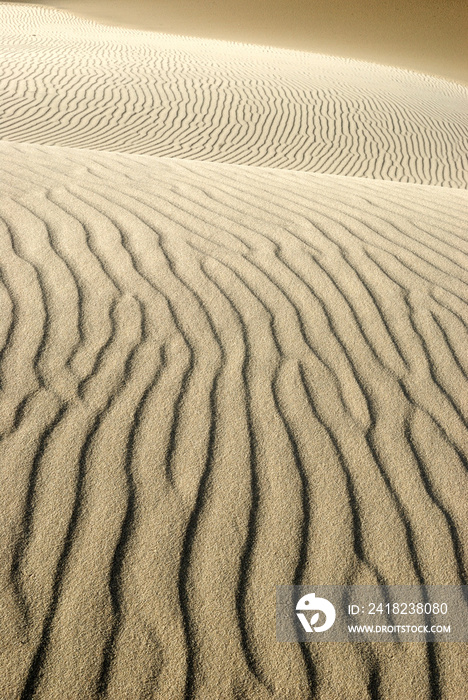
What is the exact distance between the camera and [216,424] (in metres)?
2.43

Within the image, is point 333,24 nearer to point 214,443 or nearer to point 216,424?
point 216,424

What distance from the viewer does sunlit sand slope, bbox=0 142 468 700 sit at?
1.75m

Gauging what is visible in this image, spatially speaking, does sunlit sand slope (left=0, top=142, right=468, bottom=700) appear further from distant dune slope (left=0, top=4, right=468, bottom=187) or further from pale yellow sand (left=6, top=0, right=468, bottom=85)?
pale yellow sand (left=6, top=0, right=468, bottom=85)

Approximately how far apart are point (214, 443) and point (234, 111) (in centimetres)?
1138

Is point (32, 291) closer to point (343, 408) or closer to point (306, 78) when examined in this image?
point (343, 408)

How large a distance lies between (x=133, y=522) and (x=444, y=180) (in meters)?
9.72

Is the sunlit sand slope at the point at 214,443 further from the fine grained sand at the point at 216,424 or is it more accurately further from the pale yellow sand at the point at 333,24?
the pale yellow sand at the point at 333,24

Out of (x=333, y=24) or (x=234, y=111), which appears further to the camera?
(x=333, y=24)

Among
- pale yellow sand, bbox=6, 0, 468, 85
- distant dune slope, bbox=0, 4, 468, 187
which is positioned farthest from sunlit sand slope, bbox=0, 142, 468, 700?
pale yellow sand, bbox=6, 0, 468, 85

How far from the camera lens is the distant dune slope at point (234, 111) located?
34.1 ft

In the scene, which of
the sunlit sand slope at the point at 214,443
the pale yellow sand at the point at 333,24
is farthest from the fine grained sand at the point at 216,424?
the pale yellow sand at the point at 333,24

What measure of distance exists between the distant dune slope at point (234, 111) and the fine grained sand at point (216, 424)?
18.8 ft

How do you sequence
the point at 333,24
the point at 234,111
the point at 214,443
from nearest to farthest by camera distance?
the point at 214,443, the point at 234,111, the point at 333,24

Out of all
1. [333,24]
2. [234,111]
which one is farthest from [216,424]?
[333,24]
